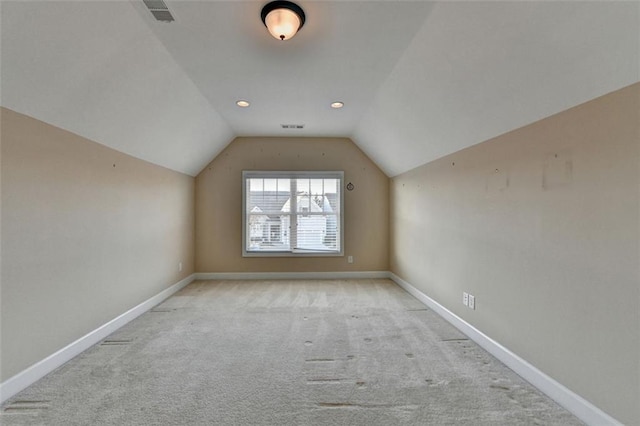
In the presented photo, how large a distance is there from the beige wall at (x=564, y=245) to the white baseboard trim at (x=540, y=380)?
0.14 feet

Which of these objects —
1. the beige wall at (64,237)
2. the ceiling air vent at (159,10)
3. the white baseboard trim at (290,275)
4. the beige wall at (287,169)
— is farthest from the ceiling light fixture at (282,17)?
the white baseboard trim at (290,275)

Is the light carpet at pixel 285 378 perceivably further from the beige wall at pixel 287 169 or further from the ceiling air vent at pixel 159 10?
the ceiling air vent at pixel 159 10

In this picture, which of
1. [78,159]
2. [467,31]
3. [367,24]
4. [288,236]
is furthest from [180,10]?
[288,236]

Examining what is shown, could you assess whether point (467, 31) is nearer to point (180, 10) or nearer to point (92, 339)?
point (180, 10)

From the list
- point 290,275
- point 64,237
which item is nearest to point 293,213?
point 290,275

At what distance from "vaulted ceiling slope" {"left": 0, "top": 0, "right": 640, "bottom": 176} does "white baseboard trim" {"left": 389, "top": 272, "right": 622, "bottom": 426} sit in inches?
69.3

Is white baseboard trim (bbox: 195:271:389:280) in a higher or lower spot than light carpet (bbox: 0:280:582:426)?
higher

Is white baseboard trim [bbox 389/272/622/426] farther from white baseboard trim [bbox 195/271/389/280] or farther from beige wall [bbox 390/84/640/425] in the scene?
white baseboard trim [bbox 195/271/389/280]

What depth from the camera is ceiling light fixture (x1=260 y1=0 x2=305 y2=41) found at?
1.79 metres

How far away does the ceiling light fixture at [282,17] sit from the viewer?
179 cm

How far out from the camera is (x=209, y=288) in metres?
4.39

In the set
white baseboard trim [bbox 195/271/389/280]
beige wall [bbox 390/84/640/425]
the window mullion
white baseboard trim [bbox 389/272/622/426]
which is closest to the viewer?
beige wall [bbox 390/84/640/425]

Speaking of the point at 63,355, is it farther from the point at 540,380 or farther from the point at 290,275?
the point at 540,380

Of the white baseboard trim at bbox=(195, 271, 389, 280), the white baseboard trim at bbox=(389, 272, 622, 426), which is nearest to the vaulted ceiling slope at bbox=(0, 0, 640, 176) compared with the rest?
the white baseboard trim at bbox=(389, 272, 622, 426)
